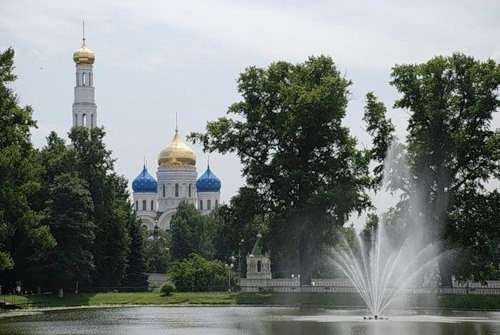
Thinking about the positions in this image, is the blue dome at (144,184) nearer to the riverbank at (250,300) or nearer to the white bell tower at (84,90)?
the white bell tower at (84,90)

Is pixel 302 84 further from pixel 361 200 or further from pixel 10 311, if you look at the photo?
pixel 10 311

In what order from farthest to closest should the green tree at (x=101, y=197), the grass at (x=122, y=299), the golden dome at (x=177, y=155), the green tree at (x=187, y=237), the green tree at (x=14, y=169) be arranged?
the golden dome at (x=177, y=155) < the green tree at (x=187, y=237) < the green tree at (x=101, y=197) < the grass at (x=122, y=299) < the green tree at (x=14, y=169)

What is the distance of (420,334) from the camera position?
125 feet

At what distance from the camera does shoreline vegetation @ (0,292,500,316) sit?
60.9 metres

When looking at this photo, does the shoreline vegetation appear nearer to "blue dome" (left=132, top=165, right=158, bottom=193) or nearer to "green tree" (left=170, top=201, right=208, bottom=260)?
"green tree" (left=170, top=201, right=208, bottom=260)

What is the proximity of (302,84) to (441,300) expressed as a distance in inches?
730

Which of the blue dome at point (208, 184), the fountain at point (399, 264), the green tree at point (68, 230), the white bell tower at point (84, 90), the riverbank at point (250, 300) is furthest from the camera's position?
the blue dome at point (208, 184)

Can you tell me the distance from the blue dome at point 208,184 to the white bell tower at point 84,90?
25.7 m

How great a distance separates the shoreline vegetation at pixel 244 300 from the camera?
200ft

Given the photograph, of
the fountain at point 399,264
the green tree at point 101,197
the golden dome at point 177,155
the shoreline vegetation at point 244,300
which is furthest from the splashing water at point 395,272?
the golden dome at point 177,155

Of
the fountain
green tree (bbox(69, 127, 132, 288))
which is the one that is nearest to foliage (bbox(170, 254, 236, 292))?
green tree (bbox(69, 127, 132, 288))

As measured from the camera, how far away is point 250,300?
69250 mm

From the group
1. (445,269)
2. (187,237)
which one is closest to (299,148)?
(445,269)

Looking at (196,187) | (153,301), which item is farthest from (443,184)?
(196,187)
